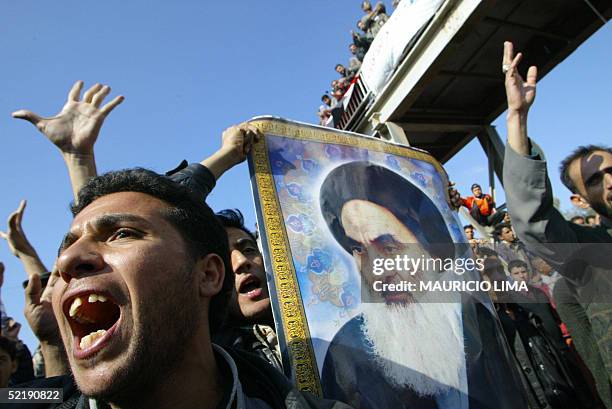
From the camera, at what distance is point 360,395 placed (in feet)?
4.72

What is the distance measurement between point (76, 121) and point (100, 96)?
229 mm

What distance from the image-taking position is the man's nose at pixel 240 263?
1.80 metres

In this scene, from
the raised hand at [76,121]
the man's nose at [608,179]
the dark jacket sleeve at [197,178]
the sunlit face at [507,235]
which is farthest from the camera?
the sunlit face at [507,235]

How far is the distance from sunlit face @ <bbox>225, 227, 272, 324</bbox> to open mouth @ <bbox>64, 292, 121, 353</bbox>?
0.76 meters

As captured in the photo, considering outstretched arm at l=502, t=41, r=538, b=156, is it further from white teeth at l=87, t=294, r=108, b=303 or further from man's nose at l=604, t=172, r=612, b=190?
white teeth at l=87, t=294, r=108, b=303

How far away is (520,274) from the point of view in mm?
3521

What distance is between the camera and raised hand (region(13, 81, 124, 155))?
5.97 feet

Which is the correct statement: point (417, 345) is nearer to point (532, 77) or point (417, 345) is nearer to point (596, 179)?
point (596, 179)

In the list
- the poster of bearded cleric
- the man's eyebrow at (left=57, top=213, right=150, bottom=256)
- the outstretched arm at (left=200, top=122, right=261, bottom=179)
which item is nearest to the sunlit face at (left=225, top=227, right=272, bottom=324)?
the poster of bearded cleric

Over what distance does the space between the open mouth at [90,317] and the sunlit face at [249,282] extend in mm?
763

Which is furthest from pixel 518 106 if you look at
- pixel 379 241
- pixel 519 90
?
pixel 379 241

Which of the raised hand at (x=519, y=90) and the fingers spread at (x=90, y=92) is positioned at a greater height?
the fingers spread at (x=90, y=92)

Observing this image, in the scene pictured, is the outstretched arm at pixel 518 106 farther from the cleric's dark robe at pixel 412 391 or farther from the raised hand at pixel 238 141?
the raised hand at pixel 238 141

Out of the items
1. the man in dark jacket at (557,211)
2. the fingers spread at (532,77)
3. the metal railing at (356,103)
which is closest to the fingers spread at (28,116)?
the man in dark jacket at (557,211)
